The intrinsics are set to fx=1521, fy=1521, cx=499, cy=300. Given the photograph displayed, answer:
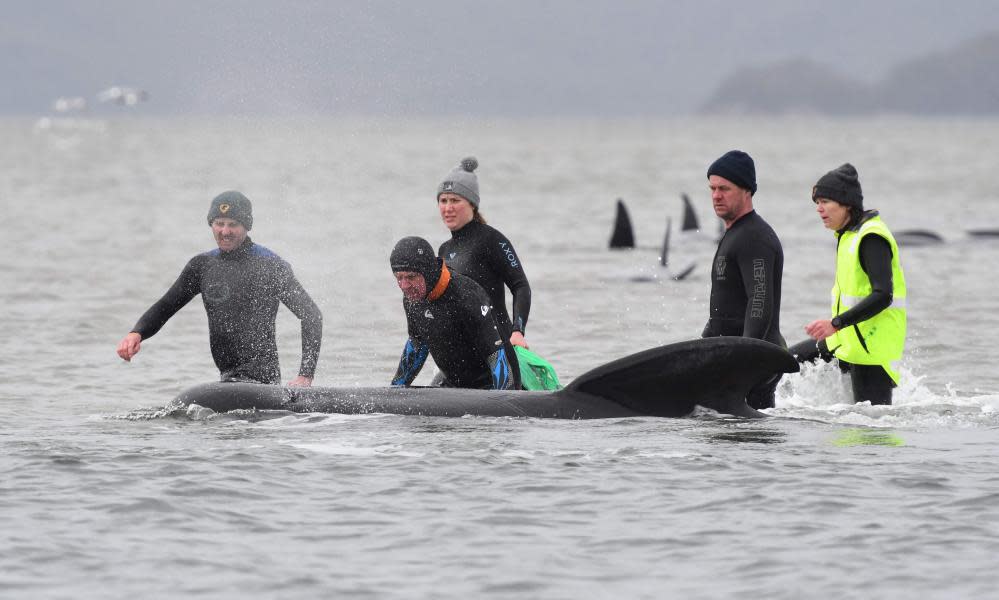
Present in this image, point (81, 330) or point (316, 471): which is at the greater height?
point (81, 330)

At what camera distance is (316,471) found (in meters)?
10.2

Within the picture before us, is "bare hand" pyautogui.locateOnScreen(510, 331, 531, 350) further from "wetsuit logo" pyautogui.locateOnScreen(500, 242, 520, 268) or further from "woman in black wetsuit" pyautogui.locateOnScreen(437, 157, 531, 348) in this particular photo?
"wetsuit logo" pyautogui.locateOnScreen(500, 242, 520, 268)

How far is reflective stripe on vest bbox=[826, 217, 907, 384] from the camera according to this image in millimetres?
10844

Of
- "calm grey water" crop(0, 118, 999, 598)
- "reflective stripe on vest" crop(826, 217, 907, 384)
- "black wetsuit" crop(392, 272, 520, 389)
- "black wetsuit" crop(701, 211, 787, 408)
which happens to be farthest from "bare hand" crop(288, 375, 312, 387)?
"reflective stripe on vest" crop(826, 217, 907, 384)

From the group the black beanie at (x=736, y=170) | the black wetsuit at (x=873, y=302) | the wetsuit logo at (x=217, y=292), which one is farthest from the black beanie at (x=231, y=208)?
the black wetsuit at (x=873, y=302)

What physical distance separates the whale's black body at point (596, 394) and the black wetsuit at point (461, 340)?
21 centimetres

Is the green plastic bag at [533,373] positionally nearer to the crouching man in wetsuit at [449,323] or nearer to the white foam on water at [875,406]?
the crouching man in wetsuit at [449,323]

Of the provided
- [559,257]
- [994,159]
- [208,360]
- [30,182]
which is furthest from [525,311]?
[994,159]

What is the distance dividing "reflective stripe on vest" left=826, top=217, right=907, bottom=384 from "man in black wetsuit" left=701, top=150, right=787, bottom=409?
485 mm

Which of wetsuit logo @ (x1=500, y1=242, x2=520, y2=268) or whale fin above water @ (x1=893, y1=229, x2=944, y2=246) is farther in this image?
whale fin above water @ (x1=893, y1=229, x2=944, y2=246)

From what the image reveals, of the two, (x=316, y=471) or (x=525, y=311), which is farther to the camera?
(x=525, y=311)

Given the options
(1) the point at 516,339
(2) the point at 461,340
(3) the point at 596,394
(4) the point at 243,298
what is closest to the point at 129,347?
(4) the point at 243,298

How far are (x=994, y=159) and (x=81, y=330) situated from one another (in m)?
114

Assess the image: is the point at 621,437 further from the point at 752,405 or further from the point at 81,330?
the point at 81,330
